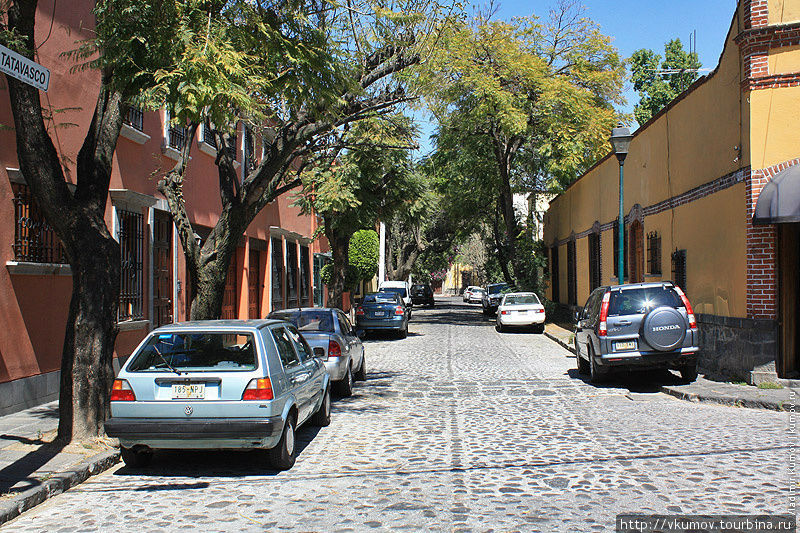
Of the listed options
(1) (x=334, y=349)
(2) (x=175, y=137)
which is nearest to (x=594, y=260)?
(2) (x=175, y=137)

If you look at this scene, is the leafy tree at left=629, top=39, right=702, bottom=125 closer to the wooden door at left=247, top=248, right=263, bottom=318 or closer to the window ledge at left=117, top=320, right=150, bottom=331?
the wooden door at left=247, top=248, right=263, bottom=318

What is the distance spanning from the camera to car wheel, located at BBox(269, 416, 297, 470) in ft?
22.6

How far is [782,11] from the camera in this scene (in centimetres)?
1155

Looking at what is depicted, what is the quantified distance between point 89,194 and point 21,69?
7.99ft

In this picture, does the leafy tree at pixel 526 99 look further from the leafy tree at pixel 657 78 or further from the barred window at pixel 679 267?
the leafy tree at pixel 657 78

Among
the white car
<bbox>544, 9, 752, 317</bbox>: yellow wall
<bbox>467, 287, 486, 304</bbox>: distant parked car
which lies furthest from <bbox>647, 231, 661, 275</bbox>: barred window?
<bbox>467, 287, 486, 304</bbox>: distant parked car

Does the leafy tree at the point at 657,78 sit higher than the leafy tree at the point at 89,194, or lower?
higher

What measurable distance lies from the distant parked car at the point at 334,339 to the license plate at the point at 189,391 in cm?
386

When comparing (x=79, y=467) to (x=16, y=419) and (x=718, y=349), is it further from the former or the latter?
(x=718, y=349)

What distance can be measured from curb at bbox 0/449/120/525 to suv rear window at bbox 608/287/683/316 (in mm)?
8411

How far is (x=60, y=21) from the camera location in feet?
37.2

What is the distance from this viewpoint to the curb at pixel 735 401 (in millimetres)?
9672

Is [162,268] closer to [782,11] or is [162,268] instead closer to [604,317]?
[604,317]

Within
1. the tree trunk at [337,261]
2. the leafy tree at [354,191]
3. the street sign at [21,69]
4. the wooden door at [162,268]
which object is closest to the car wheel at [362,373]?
the wooden door at [162,268]
